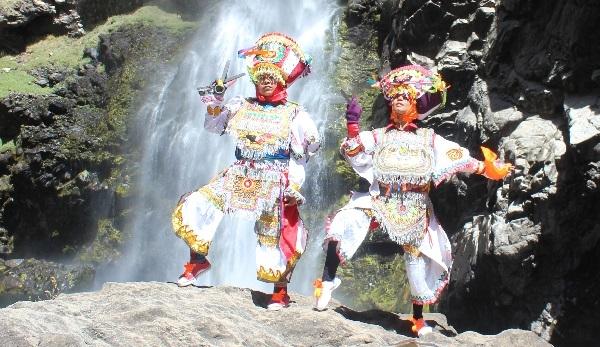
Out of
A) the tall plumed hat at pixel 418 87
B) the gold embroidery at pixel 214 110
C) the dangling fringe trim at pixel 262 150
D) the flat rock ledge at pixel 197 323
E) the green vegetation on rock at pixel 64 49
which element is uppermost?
the green vegetation on rock at pixel 64 49

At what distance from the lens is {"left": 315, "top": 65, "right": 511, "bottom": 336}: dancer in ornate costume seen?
206 inches

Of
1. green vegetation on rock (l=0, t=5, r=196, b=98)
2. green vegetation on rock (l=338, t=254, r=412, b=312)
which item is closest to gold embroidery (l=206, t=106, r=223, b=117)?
green vegetation on rock (l=338, t=254, r=412, b=312)

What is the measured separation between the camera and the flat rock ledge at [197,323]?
3.89 meters

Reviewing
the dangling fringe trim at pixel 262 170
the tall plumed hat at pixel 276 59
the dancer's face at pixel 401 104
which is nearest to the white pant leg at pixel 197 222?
the dangling fringe trim at pixel 262 170

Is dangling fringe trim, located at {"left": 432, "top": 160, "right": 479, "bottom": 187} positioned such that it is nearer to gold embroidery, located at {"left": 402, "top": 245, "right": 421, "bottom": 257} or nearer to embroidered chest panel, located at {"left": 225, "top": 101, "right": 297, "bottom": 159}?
gold embroidery, located at {"left": 402, "top": 245, "right": 421, "bottom": 257}

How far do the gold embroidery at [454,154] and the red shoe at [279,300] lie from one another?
5.25 ft

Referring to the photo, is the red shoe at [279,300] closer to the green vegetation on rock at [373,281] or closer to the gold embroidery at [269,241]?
the gold embroidery at [269,241]

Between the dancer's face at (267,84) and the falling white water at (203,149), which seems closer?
the dancer's face at (267,84)

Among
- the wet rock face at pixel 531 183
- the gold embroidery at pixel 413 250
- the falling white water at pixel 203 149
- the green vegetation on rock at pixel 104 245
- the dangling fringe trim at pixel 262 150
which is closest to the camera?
the gold embroidery at pixel 413 250

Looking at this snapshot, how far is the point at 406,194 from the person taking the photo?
5301 mm

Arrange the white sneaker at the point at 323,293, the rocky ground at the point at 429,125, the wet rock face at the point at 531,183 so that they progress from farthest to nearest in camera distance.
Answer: the rocky ground at the point at 429,125 < the wet rock face at the point at 531,183 < the white sneaker at the point at 323,293

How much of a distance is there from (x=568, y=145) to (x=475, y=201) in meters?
1.70

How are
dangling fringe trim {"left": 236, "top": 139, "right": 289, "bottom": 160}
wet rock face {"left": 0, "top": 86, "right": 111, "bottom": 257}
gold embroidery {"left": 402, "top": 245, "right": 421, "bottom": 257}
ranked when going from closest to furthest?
1. gold embroidery {"left": 402, "top": 245, "right": 421, "bottom": 257}
2. dangling fringe trim {"left": 236, "top": 139, "right": 289, "bottom": 160}
3. wet rock face {"left": 0, "top": 86, "right": 111, "bottom": 257}

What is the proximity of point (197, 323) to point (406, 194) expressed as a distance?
1.89 meters
